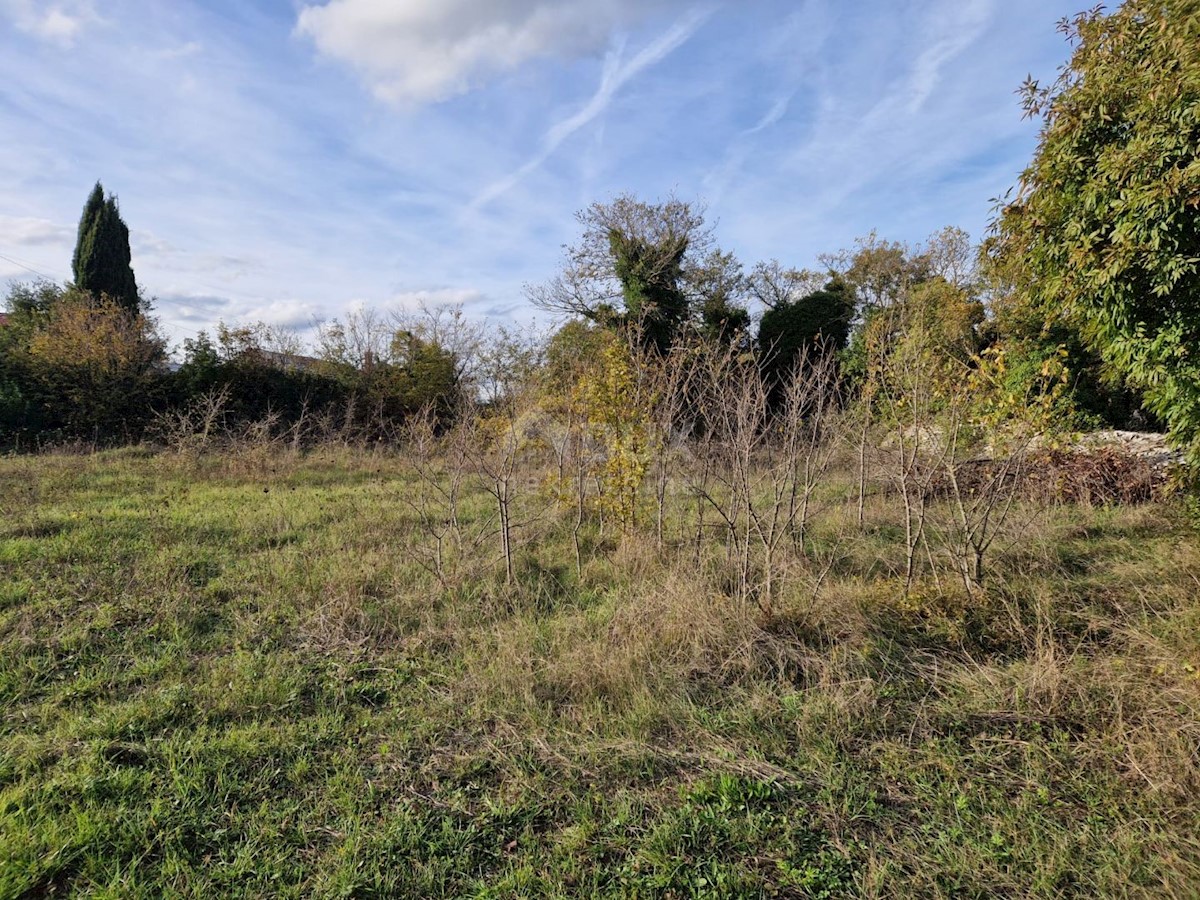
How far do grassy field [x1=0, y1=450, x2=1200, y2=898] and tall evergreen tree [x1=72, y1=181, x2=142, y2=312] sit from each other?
17.5m

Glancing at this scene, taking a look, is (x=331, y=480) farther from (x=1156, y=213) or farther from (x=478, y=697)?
(x=1156, y=213)

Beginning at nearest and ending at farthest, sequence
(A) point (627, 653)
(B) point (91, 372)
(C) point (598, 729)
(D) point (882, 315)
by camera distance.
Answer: (C) point (598, 729), (A) point (627, 653), (D) point (882, 315), (B) point (91, 372)

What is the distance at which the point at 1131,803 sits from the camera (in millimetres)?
2248

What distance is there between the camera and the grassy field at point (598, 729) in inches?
81.1

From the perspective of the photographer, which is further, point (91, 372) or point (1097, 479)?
point (91, 372)

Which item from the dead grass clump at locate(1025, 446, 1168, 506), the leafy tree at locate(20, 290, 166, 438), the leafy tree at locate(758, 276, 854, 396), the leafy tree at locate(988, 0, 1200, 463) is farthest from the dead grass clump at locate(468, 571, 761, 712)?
the leafy tree at locate(758, 276, 854, 396)

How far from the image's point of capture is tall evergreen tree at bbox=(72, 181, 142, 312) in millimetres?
17594

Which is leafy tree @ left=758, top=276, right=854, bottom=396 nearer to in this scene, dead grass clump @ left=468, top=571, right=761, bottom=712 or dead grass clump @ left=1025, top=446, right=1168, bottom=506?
dead grass clump @ left=1025, top=446, right=1168, bottom=506

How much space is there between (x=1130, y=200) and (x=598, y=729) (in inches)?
157

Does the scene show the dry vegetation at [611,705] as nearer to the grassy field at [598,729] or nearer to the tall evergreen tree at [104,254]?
the grassy field at [598,729]

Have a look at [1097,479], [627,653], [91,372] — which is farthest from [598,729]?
[91,372]

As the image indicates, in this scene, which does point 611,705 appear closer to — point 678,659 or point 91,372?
point 678,659

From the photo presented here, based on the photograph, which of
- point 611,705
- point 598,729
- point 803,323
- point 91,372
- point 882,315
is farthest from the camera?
point 803,323

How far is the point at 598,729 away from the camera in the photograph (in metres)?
2.90
